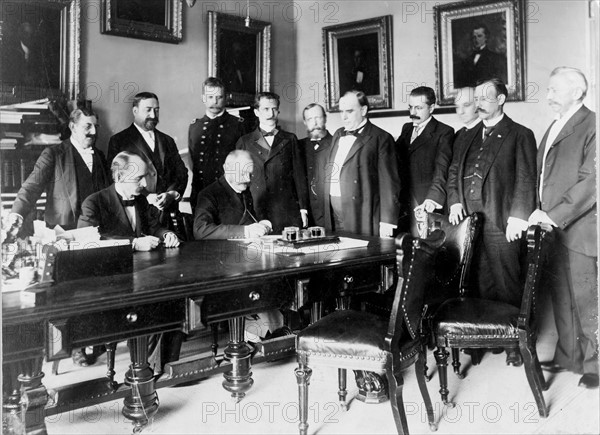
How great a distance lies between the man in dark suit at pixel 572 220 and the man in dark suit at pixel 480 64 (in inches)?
28.1

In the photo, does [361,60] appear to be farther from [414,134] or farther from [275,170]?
[275,170]

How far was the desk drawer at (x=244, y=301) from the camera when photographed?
2.54 meters

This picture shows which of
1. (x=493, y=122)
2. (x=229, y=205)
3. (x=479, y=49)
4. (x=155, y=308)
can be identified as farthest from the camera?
(x=479, y=49)

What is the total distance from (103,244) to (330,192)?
97.9 inches

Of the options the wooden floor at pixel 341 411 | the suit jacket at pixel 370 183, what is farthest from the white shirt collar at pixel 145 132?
the wooden floor at pixel 341 411

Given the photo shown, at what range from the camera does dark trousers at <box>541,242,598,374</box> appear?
Answer: 11.4 feet

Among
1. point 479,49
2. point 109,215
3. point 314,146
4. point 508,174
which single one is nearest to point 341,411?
point 109,215

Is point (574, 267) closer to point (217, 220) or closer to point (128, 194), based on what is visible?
point (217, 220)

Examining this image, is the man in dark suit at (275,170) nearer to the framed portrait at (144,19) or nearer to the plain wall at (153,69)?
the plain wall at (153,69)

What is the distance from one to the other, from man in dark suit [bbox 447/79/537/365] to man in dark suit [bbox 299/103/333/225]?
1.28 meters

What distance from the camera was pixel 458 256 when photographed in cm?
351

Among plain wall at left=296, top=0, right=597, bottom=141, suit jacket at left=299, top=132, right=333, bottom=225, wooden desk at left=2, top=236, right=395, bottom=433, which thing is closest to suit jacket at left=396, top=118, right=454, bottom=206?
plain wall at left=296, top=0, right=597, bottom=141

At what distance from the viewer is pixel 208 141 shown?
4961 mm

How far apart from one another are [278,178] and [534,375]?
105 inches
